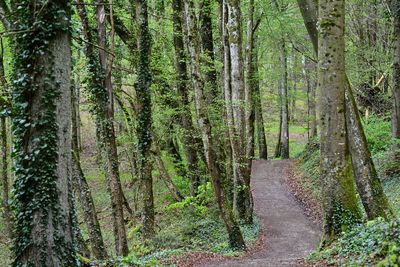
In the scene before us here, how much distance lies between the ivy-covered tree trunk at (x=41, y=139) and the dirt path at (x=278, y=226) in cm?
400

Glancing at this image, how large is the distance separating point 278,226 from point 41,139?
10970 mm

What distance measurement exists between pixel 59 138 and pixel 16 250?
5.50 feet

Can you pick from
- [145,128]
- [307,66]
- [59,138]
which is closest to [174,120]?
[145,128]

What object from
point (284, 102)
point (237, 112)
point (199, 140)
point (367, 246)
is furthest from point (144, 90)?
point (284, 102)

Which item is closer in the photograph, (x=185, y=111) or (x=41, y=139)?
(x=41, y=139)

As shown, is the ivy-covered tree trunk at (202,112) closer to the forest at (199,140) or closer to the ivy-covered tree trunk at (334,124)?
the forest at (199,140)

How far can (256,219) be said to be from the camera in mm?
16156

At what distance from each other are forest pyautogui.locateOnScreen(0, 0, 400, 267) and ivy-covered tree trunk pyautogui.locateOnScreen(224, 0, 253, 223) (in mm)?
46

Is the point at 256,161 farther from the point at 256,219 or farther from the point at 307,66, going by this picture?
the point at 256,219

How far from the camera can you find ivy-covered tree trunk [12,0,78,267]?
20.0 ft

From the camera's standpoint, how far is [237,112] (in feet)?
47.5

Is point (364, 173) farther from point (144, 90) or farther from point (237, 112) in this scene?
point (144, 90)

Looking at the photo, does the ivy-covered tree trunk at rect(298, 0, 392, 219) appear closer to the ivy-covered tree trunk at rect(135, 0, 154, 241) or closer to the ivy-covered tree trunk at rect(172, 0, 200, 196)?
the ivy-covered tree trunk at rect(135, 0, 154, 241)

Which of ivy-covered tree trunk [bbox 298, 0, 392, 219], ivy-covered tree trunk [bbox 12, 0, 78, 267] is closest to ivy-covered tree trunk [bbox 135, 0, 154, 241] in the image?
ivy-covered tree trunk [bbox 298, 0, 392, 219]
